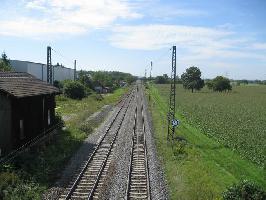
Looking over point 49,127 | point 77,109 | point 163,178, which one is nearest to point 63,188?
point 163,178

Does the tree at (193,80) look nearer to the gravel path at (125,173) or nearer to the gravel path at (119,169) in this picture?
the gravel path at (119,169)

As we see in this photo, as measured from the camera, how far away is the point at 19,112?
2453cm

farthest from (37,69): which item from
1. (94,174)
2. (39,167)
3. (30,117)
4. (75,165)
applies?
(94,174)

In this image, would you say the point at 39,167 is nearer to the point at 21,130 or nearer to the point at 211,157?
the point at 21,130

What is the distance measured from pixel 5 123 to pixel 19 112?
162cm

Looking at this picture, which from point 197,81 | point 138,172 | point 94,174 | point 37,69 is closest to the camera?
point 94,174

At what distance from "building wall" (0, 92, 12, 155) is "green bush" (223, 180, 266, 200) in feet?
43.8

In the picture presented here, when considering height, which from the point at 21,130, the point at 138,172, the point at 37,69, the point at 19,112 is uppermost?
the point at 37,69

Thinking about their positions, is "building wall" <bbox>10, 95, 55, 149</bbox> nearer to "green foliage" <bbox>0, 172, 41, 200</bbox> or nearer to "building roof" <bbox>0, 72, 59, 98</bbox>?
"building roof" <bbox>0, 72, 59, 98</bbox>

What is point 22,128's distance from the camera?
25359 millimetres

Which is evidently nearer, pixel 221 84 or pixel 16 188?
pixel 16 188

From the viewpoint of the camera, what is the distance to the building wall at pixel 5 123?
23.0m

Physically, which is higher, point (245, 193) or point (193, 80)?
point (193, 80)

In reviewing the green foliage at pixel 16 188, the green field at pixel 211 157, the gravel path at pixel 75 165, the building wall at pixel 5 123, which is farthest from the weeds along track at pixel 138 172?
the building wall at pixel 5 123
